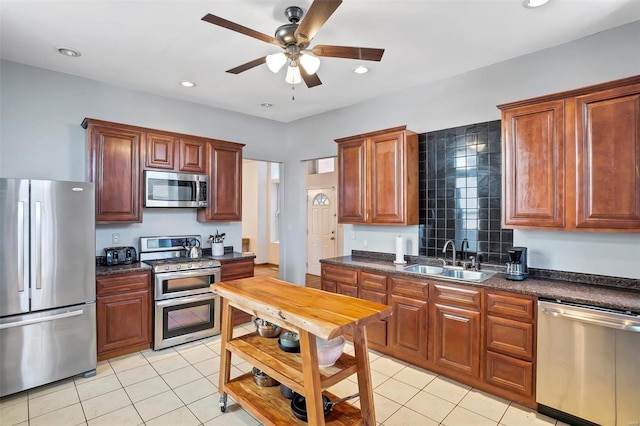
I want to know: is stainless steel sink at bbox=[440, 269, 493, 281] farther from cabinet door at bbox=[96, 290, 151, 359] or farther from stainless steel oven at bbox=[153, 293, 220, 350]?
cabinet door at bbox=[96, 290, 151, 359]

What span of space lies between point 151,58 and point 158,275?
2178mm

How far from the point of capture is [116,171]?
350cm

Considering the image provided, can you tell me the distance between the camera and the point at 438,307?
2934 millimetres

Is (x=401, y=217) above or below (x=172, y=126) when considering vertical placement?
below

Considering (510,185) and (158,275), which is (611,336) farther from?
(158,275)

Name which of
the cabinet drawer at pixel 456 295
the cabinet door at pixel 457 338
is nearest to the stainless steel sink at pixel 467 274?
the cabinet drawer at pixel 456 295

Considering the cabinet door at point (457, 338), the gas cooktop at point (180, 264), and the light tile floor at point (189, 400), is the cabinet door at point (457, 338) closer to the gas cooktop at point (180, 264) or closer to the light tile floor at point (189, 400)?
the light tile floor at point (189, 400)

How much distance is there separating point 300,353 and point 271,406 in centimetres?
41

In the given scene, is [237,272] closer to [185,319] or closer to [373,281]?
[185,319]

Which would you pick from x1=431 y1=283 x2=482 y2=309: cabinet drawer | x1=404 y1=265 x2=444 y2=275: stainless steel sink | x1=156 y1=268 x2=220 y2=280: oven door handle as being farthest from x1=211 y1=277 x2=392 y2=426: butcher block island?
x1=404 y1=265 x2=444 y2=275: stainless steel sink

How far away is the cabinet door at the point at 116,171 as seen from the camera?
3.36 metres

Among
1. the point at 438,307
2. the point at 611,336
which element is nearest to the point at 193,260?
the point at 438,307

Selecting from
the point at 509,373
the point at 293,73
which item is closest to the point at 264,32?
the point at 293,73

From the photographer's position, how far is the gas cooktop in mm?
3525
